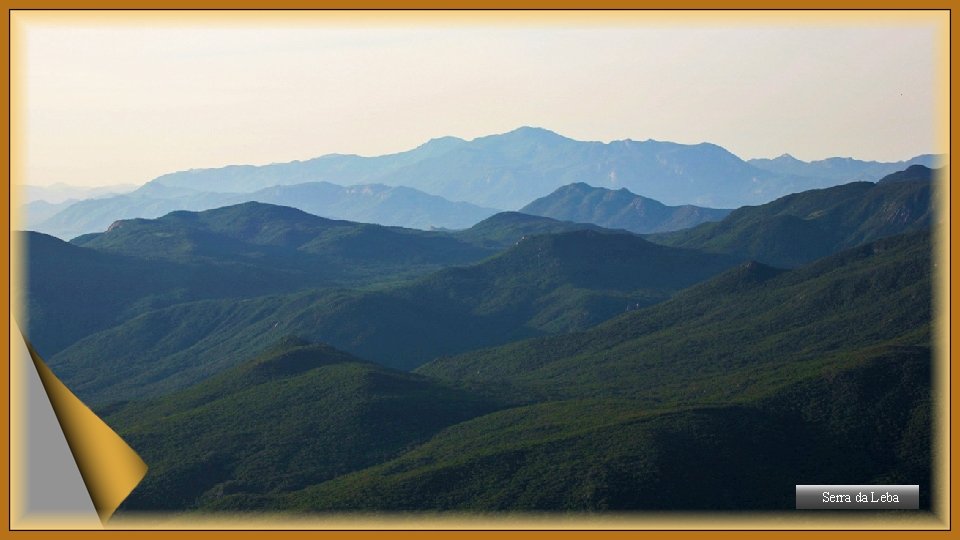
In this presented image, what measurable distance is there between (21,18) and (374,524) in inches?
1120

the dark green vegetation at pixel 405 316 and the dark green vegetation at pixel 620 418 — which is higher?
the dark green vegetation at pixel 405 316

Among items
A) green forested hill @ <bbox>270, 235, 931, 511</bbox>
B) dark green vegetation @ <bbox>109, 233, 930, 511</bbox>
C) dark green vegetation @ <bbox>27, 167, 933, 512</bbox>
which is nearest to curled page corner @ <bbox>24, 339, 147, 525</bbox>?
dark green vegetation @ <bbox>27, 167, 933, 512</bbox>

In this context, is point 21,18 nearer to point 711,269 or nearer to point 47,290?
point 47,290

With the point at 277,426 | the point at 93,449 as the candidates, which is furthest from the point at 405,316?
the point at 93,449

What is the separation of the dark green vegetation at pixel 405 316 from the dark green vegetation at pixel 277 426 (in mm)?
42352

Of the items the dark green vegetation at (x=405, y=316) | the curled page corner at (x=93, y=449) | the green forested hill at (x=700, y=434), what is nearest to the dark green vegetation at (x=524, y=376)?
the green forested hill at (x=700, y=434)

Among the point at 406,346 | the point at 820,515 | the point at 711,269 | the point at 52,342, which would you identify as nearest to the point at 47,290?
the point at 52,342

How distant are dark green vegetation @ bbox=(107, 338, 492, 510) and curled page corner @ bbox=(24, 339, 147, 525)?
67.2 ft

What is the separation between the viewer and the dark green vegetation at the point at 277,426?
70.6 meters

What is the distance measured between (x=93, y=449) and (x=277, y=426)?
137 feet

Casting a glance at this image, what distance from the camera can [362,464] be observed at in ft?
239

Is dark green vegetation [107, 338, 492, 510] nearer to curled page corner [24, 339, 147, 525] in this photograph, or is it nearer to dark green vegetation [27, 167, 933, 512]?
dark green vegetation [27, 167, 933, 512]

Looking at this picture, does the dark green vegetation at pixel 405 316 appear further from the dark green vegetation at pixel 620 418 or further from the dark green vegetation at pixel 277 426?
the dark green vegetation at pixel 277 426

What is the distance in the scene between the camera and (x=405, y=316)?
6097 inches
